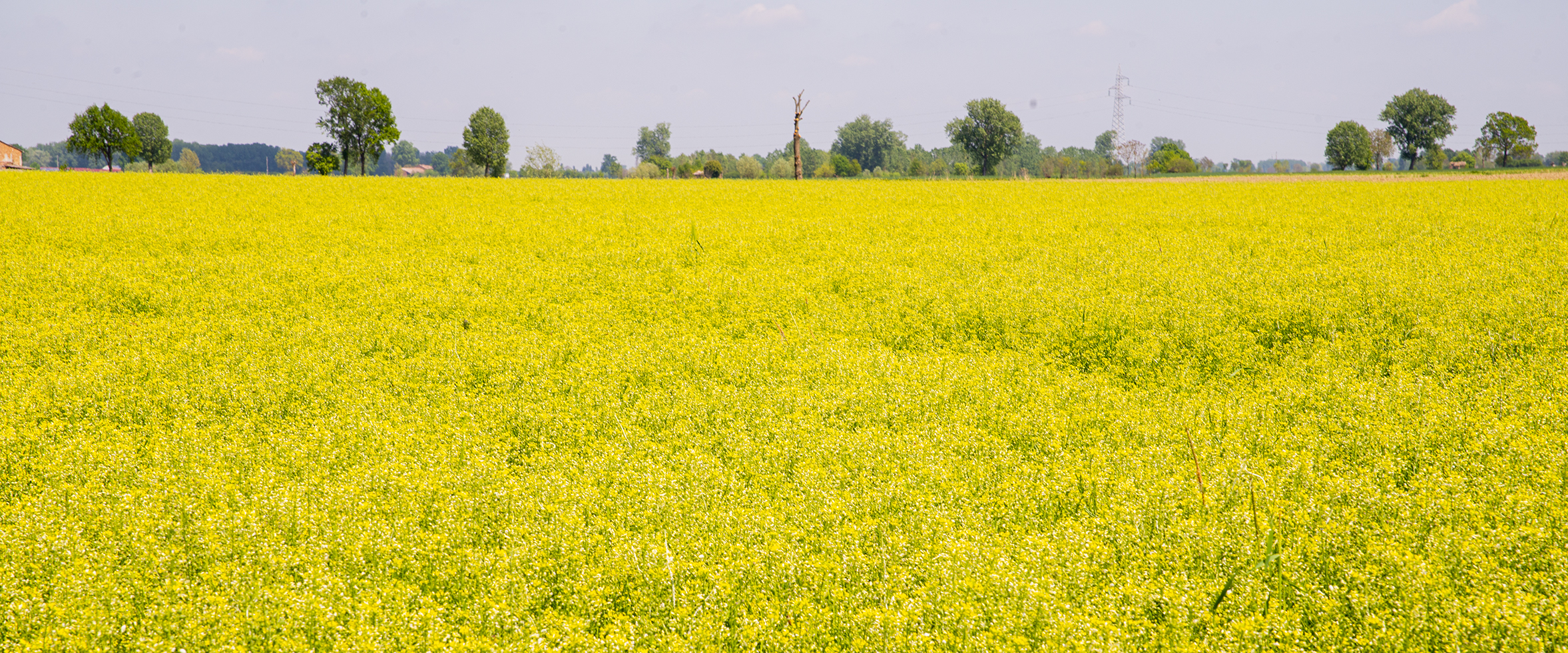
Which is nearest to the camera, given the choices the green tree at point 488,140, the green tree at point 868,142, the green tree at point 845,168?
the green tree at point 488,140

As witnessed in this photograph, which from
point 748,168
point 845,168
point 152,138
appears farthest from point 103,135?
point 845,168

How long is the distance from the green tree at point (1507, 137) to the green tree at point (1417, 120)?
20708 millimetres

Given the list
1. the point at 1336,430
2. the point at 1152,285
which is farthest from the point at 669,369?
the point at 1152,285

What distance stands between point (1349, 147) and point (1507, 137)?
3800cm

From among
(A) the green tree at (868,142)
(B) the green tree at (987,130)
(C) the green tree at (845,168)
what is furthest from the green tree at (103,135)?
(A) the green tree at (868,142)

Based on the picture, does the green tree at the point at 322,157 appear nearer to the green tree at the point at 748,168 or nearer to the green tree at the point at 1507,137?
the green tree at the point at 748,168

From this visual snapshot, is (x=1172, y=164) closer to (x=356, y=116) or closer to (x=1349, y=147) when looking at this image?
(x=1349, y=147)

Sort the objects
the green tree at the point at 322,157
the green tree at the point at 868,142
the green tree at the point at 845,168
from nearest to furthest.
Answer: the green tree at the point at 322,157
the green tree at the point at 845,168
the green tree at the point at 868,142

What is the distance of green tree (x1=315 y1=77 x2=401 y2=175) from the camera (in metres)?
83.0

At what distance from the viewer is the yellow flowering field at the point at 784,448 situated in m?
5.16

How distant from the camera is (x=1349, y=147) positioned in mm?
111562

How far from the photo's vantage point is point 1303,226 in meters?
20.2

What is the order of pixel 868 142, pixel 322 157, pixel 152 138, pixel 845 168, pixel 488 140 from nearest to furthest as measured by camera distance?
pixel 322 157 < pixel 488 140 < pixel 152 138 < pixel 845 168 < pixel 868 142

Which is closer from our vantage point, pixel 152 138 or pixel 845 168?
pixel 152 138
